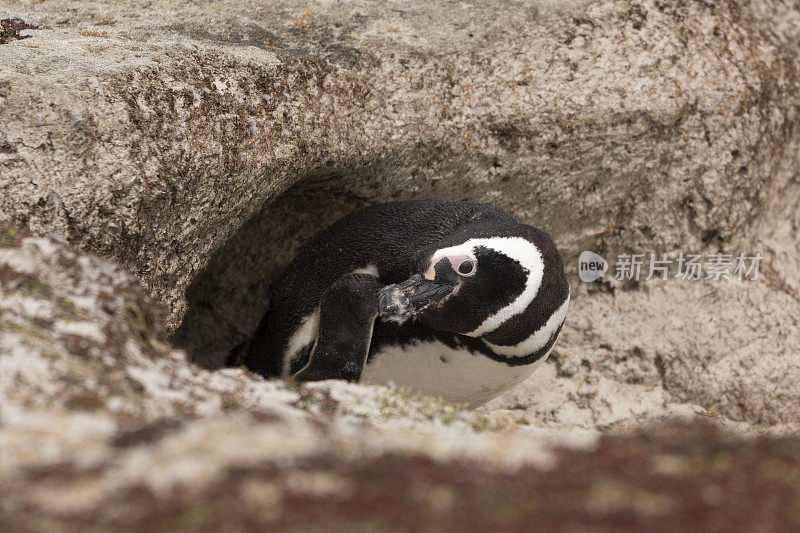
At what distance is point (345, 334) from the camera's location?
313 centimetres

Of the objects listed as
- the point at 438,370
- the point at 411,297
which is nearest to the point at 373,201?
the point at 438,370

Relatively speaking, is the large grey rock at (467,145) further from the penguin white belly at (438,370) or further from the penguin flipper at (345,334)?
the penguin white belly at (438,370)

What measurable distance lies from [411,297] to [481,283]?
0.26 metres

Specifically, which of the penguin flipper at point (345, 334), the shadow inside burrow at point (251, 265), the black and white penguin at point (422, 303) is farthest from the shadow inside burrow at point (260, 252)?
the penguin flipper at point (345, 334)

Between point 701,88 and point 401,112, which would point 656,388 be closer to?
point 701,88

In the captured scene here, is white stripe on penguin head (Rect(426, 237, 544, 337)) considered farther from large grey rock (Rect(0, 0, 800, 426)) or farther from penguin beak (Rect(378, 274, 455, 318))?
large grey rock (Rect(0, 0, 800, 426))

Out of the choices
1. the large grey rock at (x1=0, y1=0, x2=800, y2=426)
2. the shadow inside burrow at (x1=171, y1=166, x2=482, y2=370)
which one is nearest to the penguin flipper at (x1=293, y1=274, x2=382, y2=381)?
the large grey rock at (x1=0, y1=0, x2=800, y2=426)

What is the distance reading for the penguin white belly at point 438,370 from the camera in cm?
329

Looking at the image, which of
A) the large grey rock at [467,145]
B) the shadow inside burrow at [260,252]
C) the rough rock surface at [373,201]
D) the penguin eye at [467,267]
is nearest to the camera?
the rough rock surface at [373,201]

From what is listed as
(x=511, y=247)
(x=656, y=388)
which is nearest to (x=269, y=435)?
(x=511, y=247)

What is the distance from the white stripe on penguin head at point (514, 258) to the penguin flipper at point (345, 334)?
0.33 metres

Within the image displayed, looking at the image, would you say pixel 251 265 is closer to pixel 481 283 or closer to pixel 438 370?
pixel 438 370

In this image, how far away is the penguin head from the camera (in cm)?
293

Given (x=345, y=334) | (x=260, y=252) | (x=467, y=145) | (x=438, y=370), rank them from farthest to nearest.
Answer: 1. (x=260, y=252)
2. (x=467, y=145)
3. (x=438, y=370)
4. (x=345, y=334)
